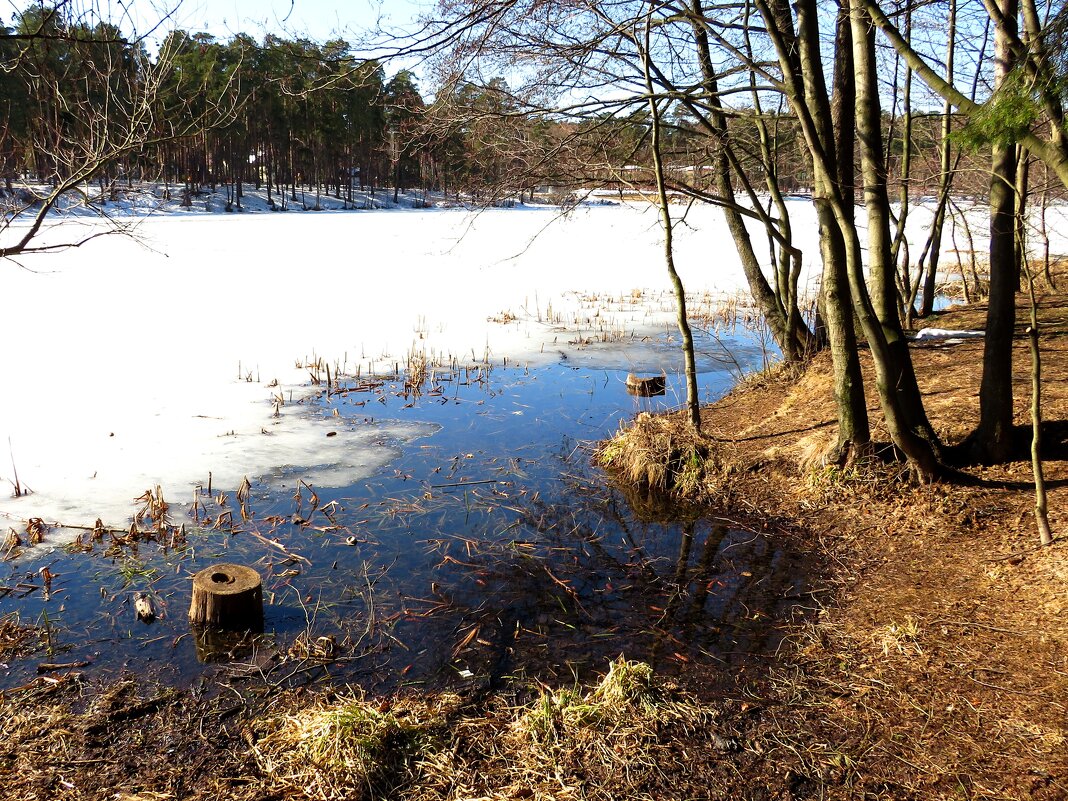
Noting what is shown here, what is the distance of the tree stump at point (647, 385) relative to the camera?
9930 mm

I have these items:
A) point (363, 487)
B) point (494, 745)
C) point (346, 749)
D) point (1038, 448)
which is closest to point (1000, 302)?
point (1038, 448)

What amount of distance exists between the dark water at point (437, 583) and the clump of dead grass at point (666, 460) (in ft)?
0.88

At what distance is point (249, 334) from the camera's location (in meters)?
13.4

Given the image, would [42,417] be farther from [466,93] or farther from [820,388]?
[820,388]

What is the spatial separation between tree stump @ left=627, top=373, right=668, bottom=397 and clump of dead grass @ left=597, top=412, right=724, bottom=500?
2.04 metres

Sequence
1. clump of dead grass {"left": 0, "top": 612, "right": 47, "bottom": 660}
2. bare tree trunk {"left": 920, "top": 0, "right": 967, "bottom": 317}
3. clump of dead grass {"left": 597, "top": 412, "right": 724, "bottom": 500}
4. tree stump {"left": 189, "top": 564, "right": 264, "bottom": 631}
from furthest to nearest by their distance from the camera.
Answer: bare tree trunk {"left": 920, "top": 0, "right": 967, "bottom": 317}
clump of dead grass {"left": 597, "top": 412, "right": 724, "bottom": 500}
tree stump {"left": 189, "top": 564, "right": 264, "bottom": 631}
clump of dead grass {"left": 0, "top": 612, "right": 47, "bottom": 660}

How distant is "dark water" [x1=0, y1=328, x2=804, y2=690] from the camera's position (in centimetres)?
448

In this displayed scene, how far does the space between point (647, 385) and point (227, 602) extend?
20.8 feet

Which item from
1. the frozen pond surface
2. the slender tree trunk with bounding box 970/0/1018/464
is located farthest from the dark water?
the slender tree trunk with bounding box 970/0/1018/464

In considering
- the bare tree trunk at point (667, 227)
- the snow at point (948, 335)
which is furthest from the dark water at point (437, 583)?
the snow at point (948, 335)

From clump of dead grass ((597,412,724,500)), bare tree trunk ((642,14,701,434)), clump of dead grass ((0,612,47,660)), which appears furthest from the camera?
clump of dead grass ((597,412,724,500))

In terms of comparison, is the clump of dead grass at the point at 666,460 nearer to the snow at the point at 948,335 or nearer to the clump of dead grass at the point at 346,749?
the clump of dead grass at the point at 346,749

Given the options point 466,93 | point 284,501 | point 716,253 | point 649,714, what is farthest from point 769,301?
point 716,253

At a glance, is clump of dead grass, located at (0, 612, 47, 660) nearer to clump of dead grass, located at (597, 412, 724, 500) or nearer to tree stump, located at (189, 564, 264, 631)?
tree stump, located at (189, 564, 264, 631)
